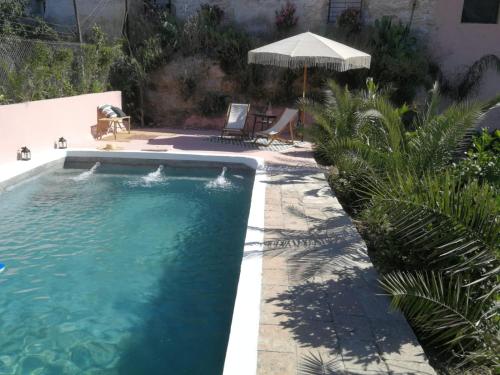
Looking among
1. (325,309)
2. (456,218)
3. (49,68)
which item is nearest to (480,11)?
(49,68)

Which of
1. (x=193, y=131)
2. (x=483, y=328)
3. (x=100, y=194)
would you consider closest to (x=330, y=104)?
(x=100, y=194)

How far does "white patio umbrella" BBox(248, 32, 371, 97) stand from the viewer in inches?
361

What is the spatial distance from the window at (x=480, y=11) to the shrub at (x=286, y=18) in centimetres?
554

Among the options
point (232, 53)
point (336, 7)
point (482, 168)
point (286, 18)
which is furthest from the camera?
point (336, 7)

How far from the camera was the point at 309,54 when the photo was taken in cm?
922

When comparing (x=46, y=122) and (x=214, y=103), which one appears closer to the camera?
(x=46, y=122)

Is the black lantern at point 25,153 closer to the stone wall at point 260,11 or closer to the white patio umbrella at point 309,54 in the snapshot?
the white patio umbrella at point 309,54

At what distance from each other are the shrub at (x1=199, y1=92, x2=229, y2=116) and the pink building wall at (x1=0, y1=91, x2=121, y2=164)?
2928 millimetres

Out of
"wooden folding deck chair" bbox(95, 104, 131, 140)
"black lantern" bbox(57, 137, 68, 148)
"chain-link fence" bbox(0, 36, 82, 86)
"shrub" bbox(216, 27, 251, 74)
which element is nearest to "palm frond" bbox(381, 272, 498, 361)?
"black lantern" bbox(57, 137, 68, 148)

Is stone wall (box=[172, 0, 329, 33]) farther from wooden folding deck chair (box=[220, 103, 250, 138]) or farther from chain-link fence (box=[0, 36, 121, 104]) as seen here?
wooden folding deck chair (box=[220, 103, 250, 138])

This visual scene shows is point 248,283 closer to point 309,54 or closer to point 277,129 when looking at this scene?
point 309,54

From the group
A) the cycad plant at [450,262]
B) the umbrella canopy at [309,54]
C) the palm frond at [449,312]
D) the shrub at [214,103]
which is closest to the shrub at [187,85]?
the shrub at [214,103]

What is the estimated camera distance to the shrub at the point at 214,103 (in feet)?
44.2

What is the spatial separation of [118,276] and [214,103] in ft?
30.9
